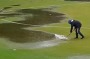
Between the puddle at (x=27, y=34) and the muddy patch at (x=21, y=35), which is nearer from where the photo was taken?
the puddle at (x=27, y=34)

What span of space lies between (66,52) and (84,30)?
303 inches

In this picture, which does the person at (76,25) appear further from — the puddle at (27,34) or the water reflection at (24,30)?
the water reflection at (24,30)

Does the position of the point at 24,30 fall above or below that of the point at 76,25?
below

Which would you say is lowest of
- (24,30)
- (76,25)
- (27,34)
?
(24,30)

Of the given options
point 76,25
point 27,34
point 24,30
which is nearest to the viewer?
point 76,25

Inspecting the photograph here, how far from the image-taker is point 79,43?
2245 cm

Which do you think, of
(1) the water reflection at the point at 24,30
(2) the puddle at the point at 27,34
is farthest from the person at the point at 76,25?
(1) the water reflection at the point at 24,30

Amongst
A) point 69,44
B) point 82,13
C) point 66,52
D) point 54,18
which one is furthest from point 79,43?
point 82,13

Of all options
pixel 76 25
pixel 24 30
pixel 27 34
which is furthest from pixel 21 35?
pixel 76 25

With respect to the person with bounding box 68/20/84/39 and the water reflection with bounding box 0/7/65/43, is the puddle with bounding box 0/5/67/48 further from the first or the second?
the person with bounding box 68/20/84/39

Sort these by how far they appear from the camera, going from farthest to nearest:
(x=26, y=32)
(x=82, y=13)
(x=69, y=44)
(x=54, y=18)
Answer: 1. (x=82, y=13)
2. (x=54, y=18)
3. (x=26, y=32)
4. (x=69, y=44)

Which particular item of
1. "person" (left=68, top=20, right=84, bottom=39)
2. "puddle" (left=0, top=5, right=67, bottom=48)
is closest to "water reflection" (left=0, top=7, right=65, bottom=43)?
"puddle" (left=0, top=5, right=67, bottom=48)

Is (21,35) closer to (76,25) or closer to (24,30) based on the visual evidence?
(24,30)

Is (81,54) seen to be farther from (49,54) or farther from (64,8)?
(64,8)
